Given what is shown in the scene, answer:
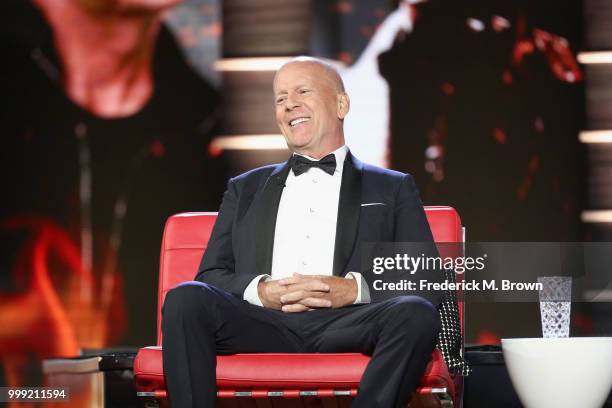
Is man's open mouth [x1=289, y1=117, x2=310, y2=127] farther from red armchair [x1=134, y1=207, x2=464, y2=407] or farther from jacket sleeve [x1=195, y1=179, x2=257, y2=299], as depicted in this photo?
red armchair [x1=134, y1=207, x2=464, y2=407]

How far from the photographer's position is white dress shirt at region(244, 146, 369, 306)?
9.78ft

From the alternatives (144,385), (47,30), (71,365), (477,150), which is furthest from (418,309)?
(47,30)

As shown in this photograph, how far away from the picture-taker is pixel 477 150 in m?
4.54

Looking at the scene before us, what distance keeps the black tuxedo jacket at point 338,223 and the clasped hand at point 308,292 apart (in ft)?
0.38

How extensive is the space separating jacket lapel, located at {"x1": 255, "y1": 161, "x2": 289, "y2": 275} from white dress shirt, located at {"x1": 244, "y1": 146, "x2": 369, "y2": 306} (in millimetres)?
18

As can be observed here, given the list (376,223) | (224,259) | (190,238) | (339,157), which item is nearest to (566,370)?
(376,223)

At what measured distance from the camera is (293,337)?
9.02 ft

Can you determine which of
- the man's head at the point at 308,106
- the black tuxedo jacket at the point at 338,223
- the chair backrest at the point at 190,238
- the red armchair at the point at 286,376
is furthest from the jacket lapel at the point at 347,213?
the red armchair at the point at 286,376

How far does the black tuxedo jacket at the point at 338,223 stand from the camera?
296 centimetres

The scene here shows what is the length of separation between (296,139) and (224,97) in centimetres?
151

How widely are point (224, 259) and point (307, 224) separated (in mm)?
274

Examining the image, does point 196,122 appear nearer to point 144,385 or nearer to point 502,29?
point 502,29

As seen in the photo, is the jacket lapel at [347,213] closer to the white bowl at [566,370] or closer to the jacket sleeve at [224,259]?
the jacket sleeve at [224,259]

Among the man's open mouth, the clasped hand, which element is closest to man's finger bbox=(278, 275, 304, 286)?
the clasped hand
